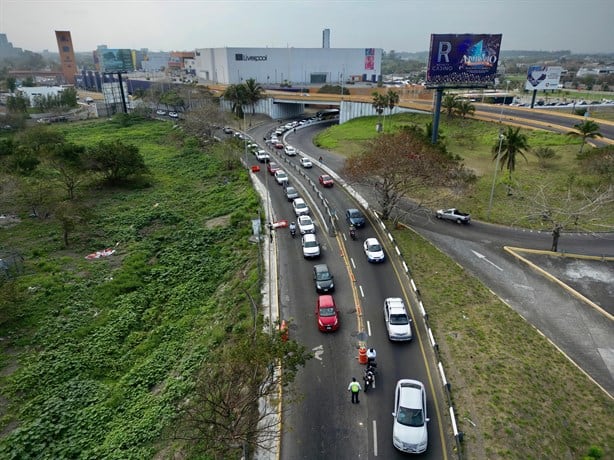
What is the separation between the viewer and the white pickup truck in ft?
143

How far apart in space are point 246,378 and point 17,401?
1593cm

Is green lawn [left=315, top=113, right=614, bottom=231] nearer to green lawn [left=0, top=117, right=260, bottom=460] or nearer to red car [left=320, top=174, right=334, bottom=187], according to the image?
red car [left=320, top=174, right=334, bottom=187]

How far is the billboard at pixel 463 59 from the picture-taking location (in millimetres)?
54344

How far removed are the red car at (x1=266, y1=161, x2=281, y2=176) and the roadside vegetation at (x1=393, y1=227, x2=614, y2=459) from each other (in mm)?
36021

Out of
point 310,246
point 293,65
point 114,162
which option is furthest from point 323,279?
point 293,65

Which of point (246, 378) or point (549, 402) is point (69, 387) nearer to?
point (246, 378)

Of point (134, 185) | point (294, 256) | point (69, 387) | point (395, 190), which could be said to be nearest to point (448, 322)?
point (294, 256)

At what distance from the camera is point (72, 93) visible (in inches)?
5300

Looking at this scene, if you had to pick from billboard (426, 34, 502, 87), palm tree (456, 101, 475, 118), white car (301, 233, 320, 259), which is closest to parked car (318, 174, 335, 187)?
white car (301, 233, 320, 259)

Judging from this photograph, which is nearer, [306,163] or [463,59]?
[463,59]

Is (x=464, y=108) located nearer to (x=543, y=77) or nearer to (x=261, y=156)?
(x=543, y=77)

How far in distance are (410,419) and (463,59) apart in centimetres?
5143

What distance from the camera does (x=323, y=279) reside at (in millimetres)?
31203

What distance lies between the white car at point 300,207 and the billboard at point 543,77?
89.3 metres
